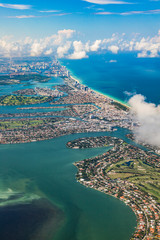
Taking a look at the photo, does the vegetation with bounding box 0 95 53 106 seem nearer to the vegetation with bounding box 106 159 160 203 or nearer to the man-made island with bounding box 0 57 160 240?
the man-made island with bounding box 0 57 160 240

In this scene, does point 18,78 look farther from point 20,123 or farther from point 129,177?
point 129,177

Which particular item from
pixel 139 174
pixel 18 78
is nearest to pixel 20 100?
pixel 18 78

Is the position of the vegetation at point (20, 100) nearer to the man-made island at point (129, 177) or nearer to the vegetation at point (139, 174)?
the man-made island at point (129, 177)

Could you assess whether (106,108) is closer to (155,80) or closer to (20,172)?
(20,172)

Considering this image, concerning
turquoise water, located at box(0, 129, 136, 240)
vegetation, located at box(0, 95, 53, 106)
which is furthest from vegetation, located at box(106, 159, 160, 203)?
vegetation, located at box(0, 95, 53, 106)

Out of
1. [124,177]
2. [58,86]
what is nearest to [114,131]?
[124,177]

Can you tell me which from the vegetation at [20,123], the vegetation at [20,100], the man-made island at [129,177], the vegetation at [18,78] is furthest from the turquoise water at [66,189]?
the vegetation at [18,78]
